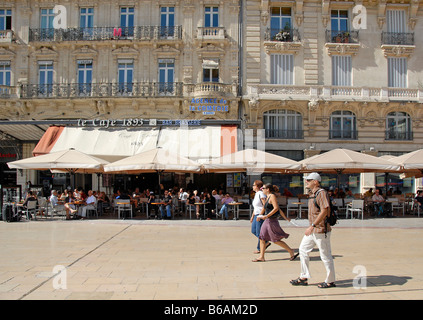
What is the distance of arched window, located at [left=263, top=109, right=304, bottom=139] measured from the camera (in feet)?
77.9

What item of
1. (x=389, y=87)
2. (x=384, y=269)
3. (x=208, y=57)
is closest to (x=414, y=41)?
(x=389, y=87)

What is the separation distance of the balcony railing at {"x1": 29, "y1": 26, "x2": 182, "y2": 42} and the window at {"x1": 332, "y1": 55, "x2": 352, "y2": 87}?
32.7ft

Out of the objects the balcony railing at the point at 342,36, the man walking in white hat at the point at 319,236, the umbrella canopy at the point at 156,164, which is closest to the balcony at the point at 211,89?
the balcony railing at the point at 342,36

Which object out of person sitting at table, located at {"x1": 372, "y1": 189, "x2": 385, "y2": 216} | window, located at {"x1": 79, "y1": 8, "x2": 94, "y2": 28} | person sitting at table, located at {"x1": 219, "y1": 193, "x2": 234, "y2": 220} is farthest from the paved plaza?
window, located at {"x1": 79, "y1": 8, "x2": 94, "y2": 28}

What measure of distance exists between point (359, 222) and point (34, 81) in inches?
807

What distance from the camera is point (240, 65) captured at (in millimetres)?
23656

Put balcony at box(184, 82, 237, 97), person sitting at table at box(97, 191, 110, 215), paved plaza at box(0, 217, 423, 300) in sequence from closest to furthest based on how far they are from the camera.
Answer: paved plaza at box(0, 217, 423, 300)
person sitting at table at box(97, 191, 110, 215)
balcony at box(184, 82, 237, 97)

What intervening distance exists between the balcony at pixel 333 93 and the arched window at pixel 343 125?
44.5 inches

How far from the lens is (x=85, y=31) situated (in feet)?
77.9

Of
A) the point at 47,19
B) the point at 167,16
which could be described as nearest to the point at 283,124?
the point at 167,16

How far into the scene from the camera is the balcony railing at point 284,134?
77.8ft

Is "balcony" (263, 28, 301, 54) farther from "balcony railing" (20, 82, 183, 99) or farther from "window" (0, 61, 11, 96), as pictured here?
"window" (0, 61, 11, 96)

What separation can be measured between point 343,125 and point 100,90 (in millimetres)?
15412

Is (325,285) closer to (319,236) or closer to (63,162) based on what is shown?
(319,236)
